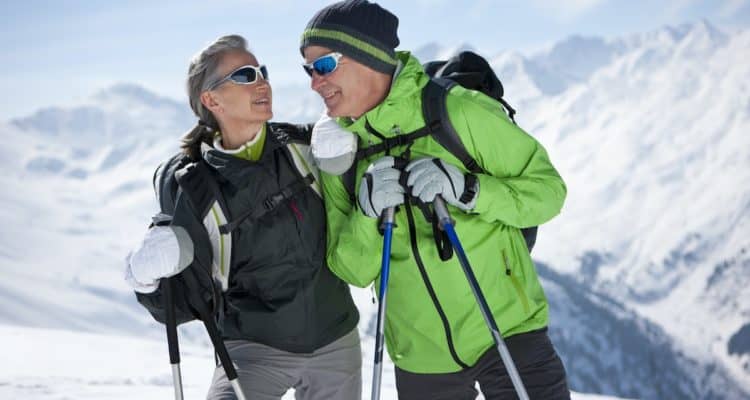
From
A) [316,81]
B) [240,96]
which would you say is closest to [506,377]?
[316,81]

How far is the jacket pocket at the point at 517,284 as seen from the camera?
4.10 m

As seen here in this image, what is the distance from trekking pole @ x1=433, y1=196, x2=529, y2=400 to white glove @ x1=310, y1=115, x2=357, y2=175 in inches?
26.2

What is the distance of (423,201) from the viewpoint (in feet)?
12.8

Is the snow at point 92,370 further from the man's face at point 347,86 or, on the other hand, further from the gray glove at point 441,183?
the gray glove at point 441,183

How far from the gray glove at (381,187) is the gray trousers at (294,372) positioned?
1.07 metres

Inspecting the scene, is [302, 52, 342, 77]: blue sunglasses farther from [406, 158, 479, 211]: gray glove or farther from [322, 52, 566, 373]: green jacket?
Result: [406, 158, 479, 211]: gray glove

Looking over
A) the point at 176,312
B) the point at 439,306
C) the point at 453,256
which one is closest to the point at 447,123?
the point at 453,256

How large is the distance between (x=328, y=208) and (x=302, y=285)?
1.69 feet

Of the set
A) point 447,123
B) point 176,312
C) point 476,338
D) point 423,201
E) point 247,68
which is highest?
point 247,68

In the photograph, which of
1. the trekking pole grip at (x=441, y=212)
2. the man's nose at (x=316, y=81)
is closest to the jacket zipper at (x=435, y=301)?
the trekking pole grip at (x=441, y=212)

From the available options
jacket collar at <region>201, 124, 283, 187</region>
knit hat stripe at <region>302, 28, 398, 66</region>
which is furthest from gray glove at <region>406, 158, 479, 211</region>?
jacket collar at <region>201, 124, 283, 187</region>

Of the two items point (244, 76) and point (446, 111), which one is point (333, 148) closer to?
point (446, 111)

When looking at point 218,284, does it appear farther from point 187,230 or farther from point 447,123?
point 447,123

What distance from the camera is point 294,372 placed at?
447cm
